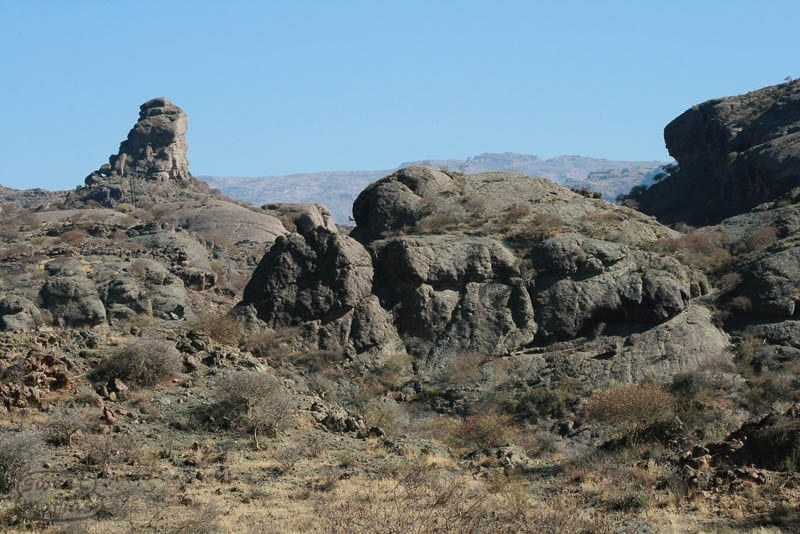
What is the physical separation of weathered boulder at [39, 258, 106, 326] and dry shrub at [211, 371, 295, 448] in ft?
83.9

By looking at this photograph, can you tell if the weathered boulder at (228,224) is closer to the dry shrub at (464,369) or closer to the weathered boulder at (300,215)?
the weathered boulder at (300,215)

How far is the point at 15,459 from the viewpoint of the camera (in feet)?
59.1

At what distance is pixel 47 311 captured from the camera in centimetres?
4759

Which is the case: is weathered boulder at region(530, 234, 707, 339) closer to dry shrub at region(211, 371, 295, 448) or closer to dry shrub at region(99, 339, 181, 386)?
dry shrub at region(211, 371, 295, 448)

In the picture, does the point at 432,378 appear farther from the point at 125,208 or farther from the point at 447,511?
the point at 125,208

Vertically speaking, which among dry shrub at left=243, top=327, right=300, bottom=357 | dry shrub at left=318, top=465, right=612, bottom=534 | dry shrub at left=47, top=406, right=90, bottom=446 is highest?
dry shrub at left=47, top=406, right=90, bottom=446

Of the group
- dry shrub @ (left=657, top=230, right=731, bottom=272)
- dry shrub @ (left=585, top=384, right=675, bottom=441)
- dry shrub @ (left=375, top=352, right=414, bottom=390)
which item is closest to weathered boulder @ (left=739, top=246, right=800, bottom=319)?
dry shrub @ (left=657, top=230, right=731, bottom=272)

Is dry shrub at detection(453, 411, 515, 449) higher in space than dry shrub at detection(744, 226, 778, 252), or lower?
lower

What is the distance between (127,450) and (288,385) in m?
7.96

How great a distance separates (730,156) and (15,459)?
191 ft

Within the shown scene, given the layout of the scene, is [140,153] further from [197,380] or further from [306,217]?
[197,380]

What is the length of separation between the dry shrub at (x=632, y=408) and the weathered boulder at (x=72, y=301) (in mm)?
27729

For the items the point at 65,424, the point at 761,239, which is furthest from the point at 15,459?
the point at 761,239

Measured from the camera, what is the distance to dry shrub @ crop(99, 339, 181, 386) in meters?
25.2
